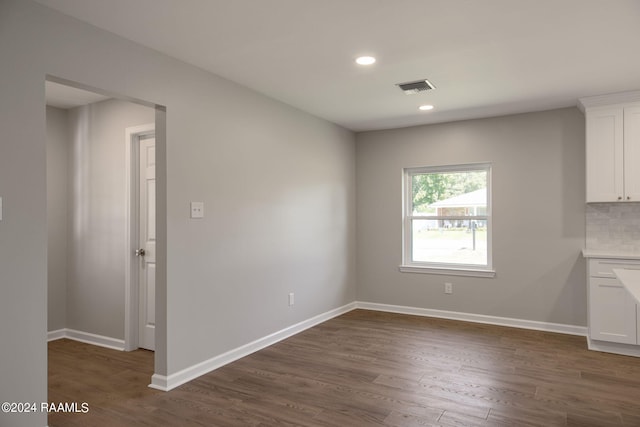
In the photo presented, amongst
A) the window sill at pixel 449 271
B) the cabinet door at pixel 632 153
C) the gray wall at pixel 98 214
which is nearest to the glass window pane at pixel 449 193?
the window sill at pixel 449 271

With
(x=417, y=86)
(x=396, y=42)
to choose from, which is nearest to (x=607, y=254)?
(x=417, y=86)

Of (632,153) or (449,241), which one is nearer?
(632,153)

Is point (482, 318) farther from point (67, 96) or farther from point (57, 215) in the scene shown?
point (67, 96)

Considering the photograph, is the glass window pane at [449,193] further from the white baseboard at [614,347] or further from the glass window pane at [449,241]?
the white baseboard at [614,347]

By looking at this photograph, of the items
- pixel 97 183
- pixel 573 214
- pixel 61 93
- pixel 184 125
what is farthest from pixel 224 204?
pixel 573 214

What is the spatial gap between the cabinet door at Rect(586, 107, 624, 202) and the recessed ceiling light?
247cm

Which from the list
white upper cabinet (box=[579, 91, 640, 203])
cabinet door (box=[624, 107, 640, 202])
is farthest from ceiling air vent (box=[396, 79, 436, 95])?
cabinet door (box=[624, 107, 640, 202])

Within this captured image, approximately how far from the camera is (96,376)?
335 centimetres

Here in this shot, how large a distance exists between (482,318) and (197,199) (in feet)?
12.0

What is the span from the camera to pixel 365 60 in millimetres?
3191

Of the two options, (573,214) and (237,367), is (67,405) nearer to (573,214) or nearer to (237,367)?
(237,367)

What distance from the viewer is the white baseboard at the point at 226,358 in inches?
121

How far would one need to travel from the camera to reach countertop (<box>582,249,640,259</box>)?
12.6ft

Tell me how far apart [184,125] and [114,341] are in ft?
7.77
